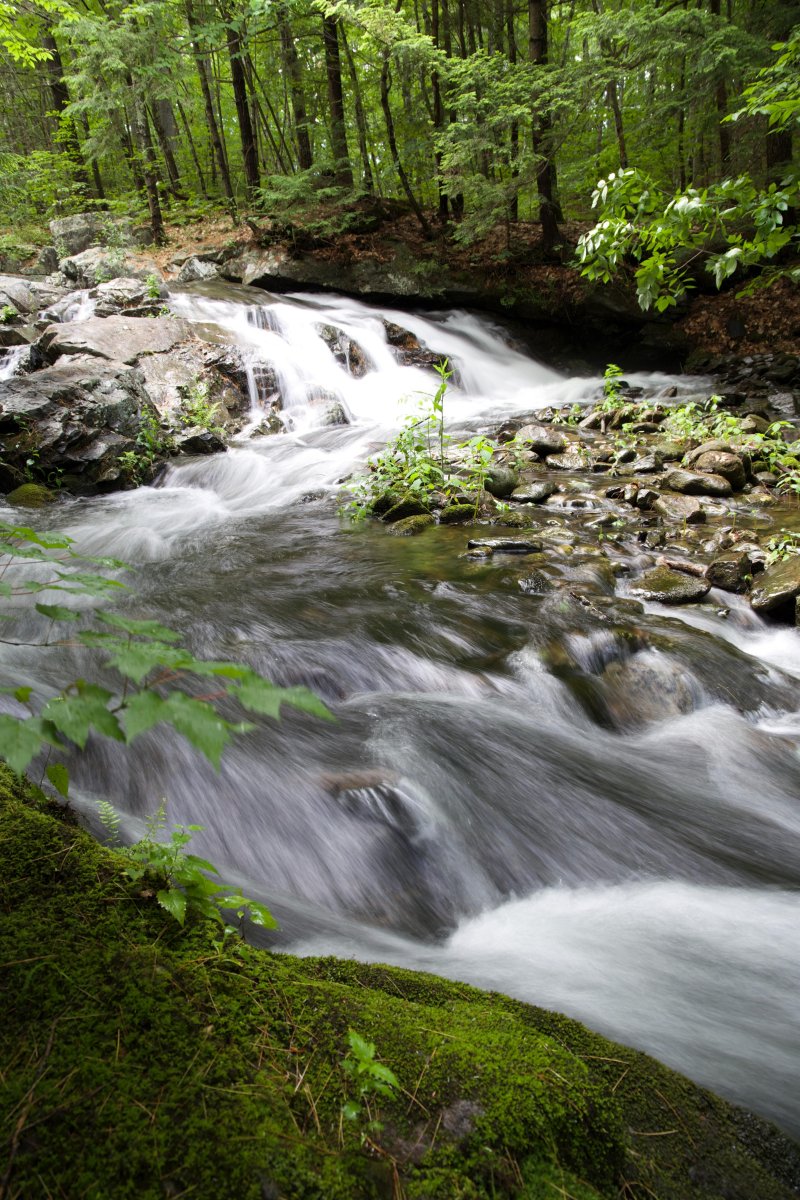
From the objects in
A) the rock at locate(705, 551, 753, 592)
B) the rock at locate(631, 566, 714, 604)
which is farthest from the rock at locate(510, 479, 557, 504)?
the rock at locate(705, 551, 753, 592)

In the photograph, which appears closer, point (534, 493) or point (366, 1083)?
point (366, 1083)

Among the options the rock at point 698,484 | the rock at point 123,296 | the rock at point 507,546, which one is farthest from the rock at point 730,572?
the rock at point 123,296

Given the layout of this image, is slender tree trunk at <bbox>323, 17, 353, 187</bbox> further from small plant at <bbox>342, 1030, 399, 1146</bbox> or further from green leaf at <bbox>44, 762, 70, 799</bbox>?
small plant at <bbox>342, 1030, 399, 1146</bbox>

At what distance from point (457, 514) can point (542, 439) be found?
2.75 meters

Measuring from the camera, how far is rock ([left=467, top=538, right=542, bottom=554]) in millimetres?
6098

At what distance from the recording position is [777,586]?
17.0ft

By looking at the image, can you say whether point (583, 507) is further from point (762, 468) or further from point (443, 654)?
point (443, 654)

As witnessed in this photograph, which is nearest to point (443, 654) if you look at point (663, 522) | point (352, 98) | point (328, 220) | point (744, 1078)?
point (744, 1078)

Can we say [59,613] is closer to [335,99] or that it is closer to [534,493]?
[534,493]

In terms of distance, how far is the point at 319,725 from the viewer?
3.82m

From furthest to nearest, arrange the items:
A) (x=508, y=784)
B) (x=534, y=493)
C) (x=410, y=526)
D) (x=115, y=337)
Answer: (x=115, y=337) → (x=534, y=493) → (x=410, y=526) → (x=508, y=784)

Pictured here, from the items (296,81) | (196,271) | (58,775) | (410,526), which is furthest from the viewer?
(296,81)

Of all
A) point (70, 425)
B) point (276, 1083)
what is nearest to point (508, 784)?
point (276, 1083)

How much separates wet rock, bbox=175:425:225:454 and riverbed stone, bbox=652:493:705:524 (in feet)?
20.0
